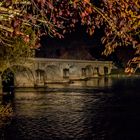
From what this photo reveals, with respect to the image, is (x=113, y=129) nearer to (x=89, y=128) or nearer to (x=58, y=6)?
(x=89, y=128)

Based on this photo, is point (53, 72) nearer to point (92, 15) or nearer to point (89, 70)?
point (89, 70)

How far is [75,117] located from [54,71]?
60.9 meters

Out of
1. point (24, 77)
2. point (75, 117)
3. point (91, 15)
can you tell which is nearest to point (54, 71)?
point (24, 77)

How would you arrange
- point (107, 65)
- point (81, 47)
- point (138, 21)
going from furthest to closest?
point (81, 47) → point (107, 65) → point (138, 21)

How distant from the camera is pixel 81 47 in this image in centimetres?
15612

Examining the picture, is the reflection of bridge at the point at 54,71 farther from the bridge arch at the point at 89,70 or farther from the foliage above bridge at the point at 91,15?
the foliage above bridge at the point at 91,15

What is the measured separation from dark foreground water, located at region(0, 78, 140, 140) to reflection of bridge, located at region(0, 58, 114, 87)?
58.5 feet

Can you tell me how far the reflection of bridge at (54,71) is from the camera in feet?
326

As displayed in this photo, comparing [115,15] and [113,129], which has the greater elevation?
[115,15]

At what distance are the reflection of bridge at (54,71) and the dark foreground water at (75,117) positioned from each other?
702 inches

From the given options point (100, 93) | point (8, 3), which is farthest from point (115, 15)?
point (100, 93)

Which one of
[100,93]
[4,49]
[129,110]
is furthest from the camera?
[100,93]

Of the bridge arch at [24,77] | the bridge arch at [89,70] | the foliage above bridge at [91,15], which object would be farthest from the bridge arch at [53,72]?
the foliage above bridge at [91,15]

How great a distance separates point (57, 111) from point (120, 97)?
707 inches
